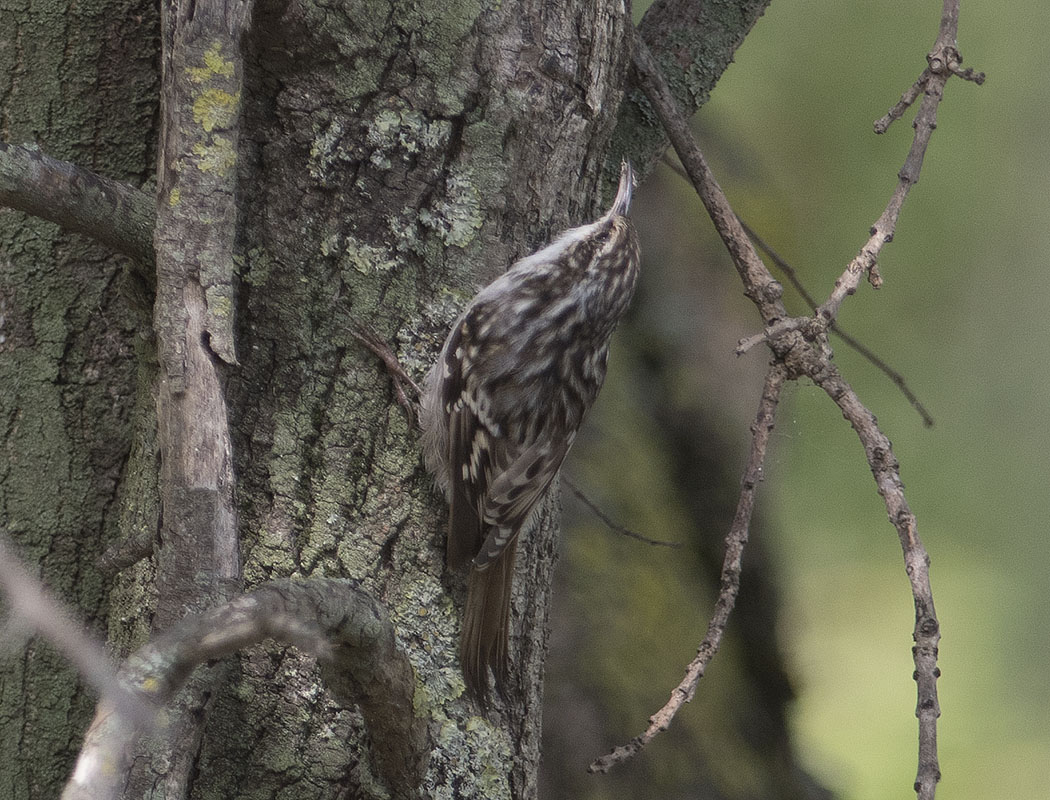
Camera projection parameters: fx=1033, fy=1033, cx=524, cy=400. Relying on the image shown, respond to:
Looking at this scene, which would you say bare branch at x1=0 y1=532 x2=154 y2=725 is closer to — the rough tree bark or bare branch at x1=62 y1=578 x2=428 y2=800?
bare branch at x1=62 y1=578 x2=428 y2=800

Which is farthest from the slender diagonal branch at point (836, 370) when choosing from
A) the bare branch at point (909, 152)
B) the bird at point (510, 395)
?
the bird at point (510, 395)

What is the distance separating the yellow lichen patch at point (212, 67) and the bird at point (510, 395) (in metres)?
0.52

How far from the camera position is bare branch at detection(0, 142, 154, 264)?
140 cm

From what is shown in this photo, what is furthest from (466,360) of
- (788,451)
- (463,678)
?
(788,451)

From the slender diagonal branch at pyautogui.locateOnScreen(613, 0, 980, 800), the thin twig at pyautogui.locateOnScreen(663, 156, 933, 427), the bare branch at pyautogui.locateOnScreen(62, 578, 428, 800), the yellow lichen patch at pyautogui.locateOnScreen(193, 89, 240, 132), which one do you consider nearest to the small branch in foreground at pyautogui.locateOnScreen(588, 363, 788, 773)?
the slender diagonal branch at pyautogui.locateOnScreen(613, 0, 980, 800)

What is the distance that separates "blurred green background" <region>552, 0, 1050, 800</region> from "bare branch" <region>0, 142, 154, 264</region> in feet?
5.61

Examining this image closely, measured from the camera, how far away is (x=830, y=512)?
12.0ft

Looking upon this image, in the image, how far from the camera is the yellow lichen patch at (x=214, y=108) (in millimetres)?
1432

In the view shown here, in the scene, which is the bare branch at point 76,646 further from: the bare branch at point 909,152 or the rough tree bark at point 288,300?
the bare branch at point 909,152

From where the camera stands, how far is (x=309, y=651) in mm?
1167

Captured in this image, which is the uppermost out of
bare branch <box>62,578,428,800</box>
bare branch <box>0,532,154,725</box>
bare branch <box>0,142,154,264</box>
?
bare branch <box>0,142,154,264</box>

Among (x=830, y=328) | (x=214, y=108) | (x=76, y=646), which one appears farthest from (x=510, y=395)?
(x=76, y=646)

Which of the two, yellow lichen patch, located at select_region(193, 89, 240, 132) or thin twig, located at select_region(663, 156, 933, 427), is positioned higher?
thin twig, located at select_region(663, 156, 933, 427)

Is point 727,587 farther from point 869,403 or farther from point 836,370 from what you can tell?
point 869,403
